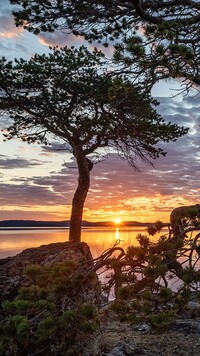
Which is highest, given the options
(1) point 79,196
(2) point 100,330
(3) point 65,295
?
(1) point 79,196

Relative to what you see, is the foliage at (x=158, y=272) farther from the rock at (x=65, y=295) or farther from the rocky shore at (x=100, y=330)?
the rocky shore at (x=100, y=330)

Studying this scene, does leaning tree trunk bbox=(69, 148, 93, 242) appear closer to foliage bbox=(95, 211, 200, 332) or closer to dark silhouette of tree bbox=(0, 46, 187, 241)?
dark silhouette of tree bbox=(0, 46, 187, 241)

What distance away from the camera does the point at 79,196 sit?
16.0 meters

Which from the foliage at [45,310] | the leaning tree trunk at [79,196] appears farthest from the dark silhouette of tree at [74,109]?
the foliage at [45,310]

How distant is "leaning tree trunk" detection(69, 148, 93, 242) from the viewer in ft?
51.7

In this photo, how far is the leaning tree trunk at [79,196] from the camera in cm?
1577

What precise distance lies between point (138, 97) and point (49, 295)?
403cm

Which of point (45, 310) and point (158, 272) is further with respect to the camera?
point (45, 310)

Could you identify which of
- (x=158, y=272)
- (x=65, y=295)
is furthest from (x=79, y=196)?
(x=158, y=272)

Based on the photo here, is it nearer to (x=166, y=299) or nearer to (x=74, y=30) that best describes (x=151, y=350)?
(x=166, y=299)

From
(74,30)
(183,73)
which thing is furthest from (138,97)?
(74,30)

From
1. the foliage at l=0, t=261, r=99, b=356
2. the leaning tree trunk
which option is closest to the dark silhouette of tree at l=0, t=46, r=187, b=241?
the leaning tree trunk

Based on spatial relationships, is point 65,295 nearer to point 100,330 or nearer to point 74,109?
point 100,330

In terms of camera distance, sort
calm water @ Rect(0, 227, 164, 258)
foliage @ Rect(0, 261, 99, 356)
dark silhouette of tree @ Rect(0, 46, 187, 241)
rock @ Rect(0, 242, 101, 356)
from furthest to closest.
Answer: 1. calm water @ Rect(0, 227, 164, 258)
2. dark silhouette of tree @ Rect(0, 46, 187, 241)
3. rock @ Rect(0, 242, 101, 356)
4. foliage @ Rect(0, 261, 99, 356)
